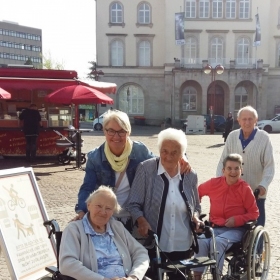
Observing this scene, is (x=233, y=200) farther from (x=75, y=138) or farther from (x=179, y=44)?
(x=179, y=44)

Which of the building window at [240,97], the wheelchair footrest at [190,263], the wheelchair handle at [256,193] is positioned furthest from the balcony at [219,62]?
the wheelchair footrest at [190,263]

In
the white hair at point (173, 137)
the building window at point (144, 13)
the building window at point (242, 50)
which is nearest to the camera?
the white hair at point (173, 137)

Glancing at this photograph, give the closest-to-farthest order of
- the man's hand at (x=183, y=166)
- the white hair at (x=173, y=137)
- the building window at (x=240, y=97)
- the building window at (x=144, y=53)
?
the white hair at (x=173, y=137) < the man's hand at (x=183, y=166) < the building window at (x=240, y=97) < the building window at (x=144, y=53)

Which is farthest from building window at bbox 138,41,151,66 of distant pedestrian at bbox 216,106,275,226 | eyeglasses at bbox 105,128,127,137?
eyeglasses at bbox 105,128,127,137

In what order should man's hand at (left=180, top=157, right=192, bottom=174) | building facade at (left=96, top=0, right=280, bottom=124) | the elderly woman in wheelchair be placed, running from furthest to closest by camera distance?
1. building facade at (left=96, top=0, right=280, bottom=124)
2. the elderly woman in wheelchair
3. man's hand at (left=180, top=157, right=192, bottom=174)

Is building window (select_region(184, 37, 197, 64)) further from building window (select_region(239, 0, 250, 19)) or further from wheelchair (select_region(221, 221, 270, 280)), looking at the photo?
wheelchair (select_region(221, 221, 270, 280))

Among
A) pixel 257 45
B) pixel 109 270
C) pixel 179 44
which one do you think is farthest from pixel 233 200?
pixel 257 45

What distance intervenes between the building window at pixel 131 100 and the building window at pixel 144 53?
2623 millimetres

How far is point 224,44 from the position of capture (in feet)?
147

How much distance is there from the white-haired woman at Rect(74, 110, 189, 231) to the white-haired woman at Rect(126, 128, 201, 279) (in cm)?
9

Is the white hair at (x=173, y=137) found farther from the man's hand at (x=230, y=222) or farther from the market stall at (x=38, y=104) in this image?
the market stall at (x=38, y=104)

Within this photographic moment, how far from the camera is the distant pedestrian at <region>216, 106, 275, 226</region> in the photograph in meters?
4.95

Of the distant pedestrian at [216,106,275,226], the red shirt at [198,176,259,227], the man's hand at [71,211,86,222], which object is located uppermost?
the distant pedestrian at [216,106,275,226]

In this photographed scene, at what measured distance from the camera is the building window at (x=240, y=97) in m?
45.0
